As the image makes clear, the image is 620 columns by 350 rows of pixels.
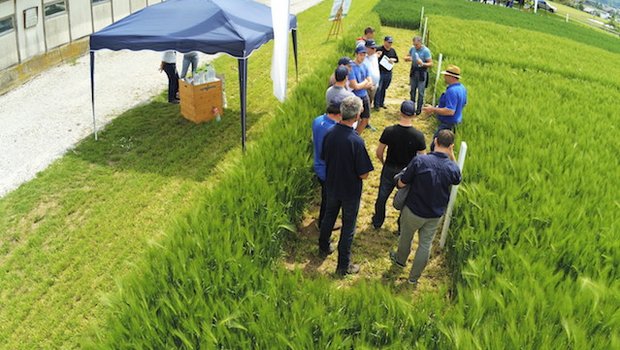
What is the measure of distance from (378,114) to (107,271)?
6781 mm

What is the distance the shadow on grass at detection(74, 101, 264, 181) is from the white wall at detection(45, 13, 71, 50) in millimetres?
5895

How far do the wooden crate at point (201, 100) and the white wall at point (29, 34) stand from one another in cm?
626

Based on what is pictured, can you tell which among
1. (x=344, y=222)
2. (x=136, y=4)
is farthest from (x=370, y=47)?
(x=136, y=4)

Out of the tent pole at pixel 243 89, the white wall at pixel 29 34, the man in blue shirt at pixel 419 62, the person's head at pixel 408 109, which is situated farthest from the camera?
the white wall at pixel 29 34

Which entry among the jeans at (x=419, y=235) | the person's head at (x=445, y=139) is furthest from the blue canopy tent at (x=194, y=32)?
the person's head at (x=445, y=139)

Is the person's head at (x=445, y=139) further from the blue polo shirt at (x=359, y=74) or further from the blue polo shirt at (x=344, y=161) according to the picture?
the blue polo shirt at (x=359, y=74)

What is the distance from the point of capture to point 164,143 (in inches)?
362

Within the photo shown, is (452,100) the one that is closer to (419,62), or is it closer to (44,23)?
(419,62)

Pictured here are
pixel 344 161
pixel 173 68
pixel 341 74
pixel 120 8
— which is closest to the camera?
pixel 344 161

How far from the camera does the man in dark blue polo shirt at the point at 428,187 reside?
183 inches

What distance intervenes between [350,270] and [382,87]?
Answer: 19.7 ft

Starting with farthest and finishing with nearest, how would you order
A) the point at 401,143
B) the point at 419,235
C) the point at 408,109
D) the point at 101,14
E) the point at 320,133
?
the point at 101,14, the point at 401,143, the point at 320,133, the point at 408,109, the point at 419,235

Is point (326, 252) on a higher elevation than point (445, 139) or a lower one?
lower

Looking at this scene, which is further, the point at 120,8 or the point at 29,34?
the point at 120,8
